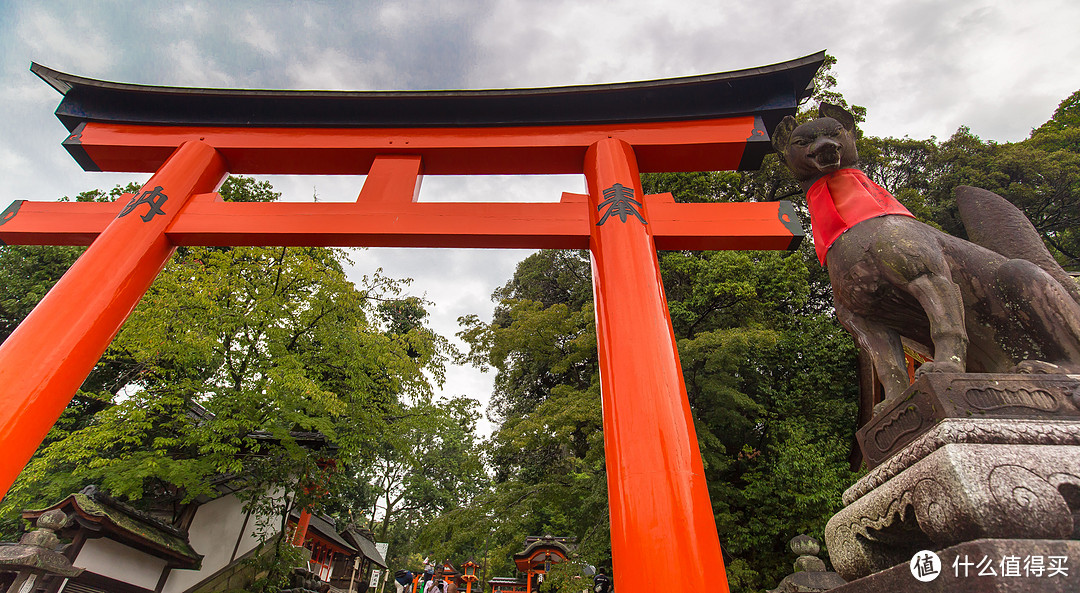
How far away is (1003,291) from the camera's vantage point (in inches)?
72.2

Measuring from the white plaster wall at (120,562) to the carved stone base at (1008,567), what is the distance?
8893 millimetres

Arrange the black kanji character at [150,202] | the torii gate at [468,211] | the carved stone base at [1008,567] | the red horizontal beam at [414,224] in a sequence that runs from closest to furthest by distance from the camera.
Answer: the carved stone base at [1008,567] < the torii gate at [468,211] < the red horizontal beam at [414,224] < the black kanji character at [150,202]

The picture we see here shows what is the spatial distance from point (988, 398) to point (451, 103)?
150 inches

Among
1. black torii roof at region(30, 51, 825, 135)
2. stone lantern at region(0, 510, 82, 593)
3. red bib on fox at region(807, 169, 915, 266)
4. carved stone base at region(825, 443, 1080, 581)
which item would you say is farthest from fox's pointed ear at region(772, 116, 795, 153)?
stone lantern at region(0, 510, 82, 593)

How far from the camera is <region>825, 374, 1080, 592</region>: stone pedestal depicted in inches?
47.0

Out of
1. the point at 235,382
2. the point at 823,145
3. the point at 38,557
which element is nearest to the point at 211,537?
the point at 235,382

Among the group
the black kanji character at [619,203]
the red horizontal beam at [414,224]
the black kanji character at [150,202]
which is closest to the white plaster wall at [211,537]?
the red horizontal beam at [414,224]

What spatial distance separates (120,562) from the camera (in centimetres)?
686

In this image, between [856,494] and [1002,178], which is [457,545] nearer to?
[856,494]

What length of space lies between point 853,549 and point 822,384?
9.13m

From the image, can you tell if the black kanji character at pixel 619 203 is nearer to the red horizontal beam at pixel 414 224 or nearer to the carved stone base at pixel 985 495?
the red horizontal beam at pixel 414 224

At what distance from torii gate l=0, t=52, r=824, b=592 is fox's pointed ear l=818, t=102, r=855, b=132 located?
902mm

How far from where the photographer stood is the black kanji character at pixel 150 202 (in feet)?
11.2
